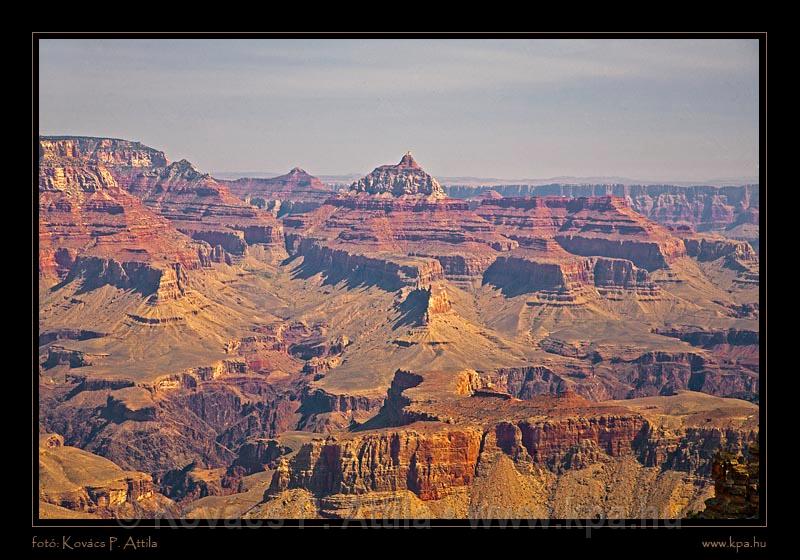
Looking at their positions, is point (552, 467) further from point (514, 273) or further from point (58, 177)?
point (58, 177)

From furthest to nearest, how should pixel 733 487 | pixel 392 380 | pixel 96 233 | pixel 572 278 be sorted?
pixel 96 233 → pixel 572 278 → pixel 392 380 → pixel 733 487

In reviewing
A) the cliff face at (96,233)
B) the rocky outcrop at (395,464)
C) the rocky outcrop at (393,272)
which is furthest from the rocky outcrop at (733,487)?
the rocky outcrop at (393,272)

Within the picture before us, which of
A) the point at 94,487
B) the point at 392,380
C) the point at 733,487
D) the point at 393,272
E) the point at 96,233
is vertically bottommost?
the point at 94,487

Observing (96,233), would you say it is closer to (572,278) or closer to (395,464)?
(572,278)

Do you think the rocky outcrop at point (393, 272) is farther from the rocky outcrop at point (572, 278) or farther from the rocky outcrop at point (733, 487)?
the rocky outcrop at point (733, 487)

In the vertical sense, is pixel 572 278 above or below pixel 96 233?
below

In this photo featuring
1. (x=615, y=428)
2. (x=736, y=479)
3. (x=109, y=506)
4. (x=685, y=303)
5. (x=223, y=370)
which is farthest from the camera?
(x=685, y=303)

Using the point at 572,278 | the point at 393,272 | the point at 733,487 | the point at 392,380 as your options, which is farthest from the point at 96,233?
the point at 733,487

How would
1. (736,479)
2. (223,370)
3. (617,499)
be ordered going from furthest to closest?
(223,370) < (617,499) < (736,479)

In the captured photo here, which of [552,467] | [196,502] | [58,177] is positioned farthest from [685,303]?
[552,467]
